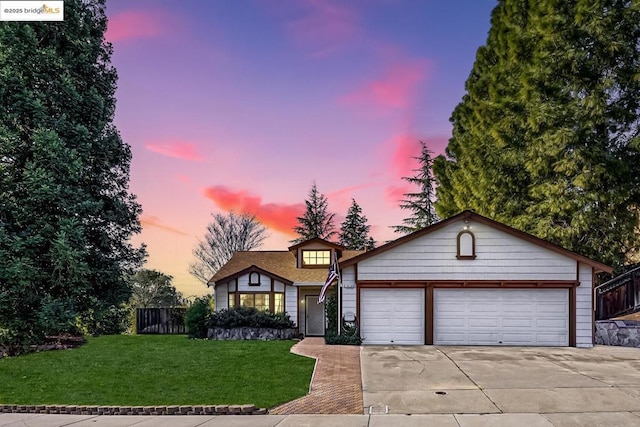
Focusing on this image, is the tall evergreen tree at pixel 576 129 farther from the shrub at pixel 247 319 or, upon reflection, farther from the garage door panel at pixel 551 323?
the shrub at pixel 247 319

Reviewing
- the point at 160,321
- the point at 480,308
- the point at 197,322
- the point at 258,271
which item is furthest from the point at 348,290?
the point at 160,321

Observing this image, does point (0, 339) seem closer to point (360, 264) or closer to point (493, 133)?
point (360, 264)

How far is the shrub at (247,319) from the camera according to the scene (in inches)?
808

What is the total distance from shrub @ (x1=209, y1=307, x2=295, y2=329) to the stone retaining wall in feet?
42.5

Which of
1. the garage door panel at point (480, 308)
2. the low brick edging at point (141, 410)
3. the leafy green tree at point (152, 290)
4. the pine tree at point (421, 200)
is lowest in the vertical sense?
the leafy green tree at point (152, 290)

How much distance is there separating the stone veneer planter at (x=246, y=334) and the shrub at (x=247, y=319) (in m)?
0.18

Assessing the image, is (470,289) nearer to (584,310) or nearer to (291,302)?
(584,310)

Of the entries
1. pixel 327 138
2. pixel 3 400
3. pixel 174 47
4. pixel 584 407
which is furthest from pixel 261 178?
pixel 584 407

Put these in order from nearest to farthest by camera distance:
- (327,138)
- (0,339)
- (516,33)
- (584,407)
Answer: (584,407)
(0,339)
(327,138)
(516,33)

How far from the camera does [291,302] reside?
2291cm

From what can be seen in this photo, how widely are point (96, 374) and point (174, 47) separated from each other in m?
13.0

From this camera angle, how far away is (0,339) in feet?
49.1

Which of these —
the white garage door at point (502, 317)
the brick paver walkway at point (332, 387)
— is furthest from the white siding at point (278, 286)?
the white garage door at point (502, 317)

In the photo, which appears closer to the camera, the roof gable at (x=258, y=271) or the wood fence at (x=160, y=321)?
the roof gable at (x=258, y=271)
